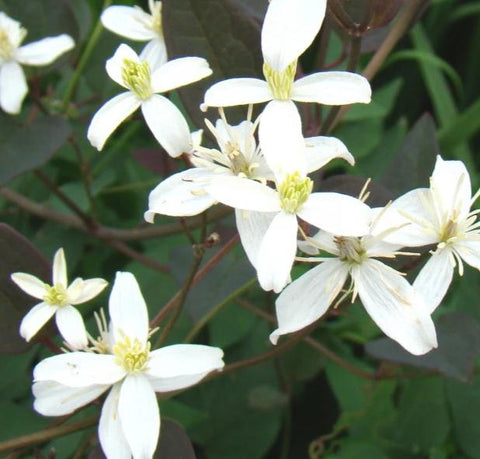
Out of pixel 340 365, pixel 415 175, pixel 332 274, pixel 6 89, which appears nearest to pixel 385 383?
pixel 340 365

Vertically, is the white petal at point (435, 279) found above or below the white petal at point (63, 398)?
above

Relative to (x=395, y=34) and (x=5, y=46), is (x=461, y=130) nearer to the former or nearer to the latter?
(x=395, y=34)

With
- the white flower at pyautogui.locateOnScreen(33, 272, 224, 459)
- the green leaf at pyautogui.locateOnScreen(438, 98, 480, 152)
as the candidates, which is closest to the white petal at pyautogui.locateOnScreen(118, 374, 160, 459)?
the white flower at pyautogui.locateOnScreen(33, 272, 224, 459)

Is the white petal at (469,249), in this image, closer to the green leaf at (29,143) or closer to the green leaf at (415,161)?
the green leaf at (415,161)

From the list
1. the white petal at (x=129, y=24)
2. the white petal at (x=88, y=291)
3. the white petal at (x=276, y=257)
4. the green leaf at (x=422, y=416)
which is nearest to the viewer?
the white petal at (x=276, y=257)

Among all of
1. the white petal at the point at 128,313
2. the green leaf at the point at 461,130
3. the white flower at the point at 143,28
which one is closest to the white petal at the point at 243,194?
the white petal at the point at 128,313

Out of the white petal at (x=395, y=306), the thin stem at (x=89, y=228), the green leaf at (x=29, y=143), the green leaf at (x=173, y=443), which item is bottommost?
the thin stem at (x=89, y=228)

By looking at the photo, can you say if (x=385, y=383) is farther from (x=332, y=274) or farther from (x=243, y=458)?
(x=332, y=274)
